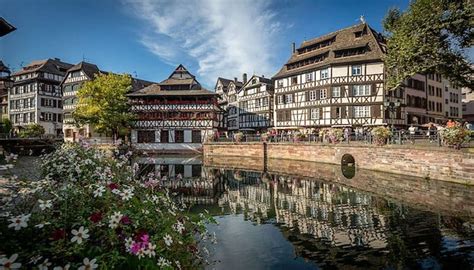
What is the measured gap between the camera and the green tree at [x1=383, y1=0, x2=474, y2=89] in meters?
21.4

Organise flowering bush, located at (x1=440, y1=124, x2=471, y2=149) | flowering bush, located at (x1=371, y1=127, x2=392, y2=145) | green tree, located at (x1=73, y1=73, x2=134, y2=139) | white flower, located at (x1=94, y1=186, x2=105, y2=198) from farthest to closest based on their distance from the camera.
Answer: green tree, located at (x1=73, y1=73, x2=134, y2=139) < flowering bush, located at (x1=371, y1=127, x2=392, y2=145) < flowering bush, located at (x1=440, y1=124, x2=471, y2=149) < white flower, located at (x1=94, y1=186, x2=105, y2=198)

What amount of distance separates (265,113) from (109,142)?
2519 centimetres

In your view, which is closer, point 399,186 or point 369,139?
point 399,186

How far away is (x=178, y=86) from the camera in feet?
164

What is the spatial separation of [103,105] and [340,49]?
104 feet

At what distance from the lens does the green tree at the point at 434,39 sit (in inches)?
841

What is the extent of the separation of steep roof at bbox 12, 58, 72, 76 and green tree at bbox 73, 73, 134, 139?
22109 mm

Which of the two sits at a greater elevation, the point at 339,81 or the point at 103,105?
the point at 339,81

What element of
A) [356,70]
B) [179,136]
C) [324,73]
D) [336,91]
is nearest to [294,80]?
[324,73]

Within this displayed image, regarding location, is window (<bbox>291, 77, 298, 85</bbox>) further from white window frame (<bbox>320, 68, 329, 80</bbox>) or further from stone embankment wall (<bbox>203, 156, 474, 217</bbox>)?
stone embankment wall (<bbox>203, 156, 474, 217</bbox>)

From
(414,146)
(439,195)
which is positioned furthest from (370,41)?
(439,195)

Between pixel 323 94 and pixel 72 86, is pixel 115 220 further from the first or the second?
pixel 72 86

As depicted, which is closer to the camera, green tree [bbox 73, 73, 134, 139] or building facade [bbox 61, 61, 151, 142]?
green tree [bbox 73, 73, 134, 139]

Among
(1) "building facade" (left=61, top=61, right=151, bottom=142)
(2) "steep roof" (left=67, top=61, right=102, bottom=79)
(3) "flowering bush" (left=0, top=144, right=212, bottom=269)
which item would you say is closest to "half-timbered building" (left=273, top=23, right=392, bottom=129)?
(1) "building facade" (left=61, top=61, right=151, bottom=142)
